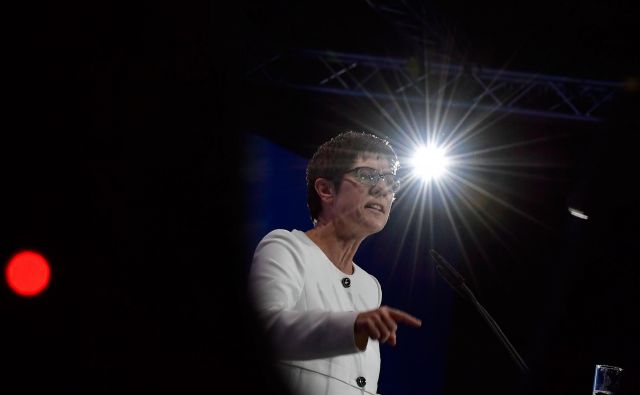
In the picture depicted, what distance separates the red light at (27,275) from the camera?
66cm

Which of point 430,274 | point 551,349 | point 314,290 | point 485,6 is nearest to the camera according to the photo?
point 551,349

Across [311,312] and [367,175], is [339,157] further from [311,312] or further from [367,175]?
[311,312]

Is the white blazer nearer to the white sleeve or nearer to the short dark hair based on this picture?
the white sleeve

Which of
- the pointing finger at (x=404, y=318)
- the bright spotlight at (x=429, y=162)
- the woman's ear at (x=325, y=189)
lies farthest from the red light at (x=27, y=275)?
the bright spotlight at (x=429, y=162)

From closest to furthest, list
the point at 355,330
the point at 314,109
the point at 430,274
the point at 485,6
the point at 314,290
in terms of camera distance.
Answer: the point at 355,330
the point at 314,290
the point at 485,6
the point at 430,274
the point at 314,109

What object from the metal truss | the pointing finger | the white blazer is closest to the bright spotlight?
the metal truss

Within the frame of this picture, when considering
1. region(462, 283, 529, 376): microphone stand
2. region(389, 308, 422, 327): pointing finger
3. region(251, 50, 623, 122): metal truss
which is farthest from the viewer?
region(251, 50, 623, 122): metal truss

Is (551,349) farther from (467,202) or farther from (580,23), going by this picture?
(467,202)

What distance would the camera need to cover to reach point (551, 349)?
0.72 metres

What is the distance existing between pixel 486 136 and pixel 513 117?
240 millimetres

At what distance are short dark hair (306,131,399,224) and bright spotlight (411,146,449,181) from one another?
2.13 m

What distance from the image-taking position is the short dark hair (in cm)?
198

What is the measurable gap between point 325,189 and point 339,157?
12 cm

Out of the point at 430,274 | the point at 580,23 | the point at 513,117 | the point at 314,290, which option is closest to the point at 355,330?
the point at 314,290
